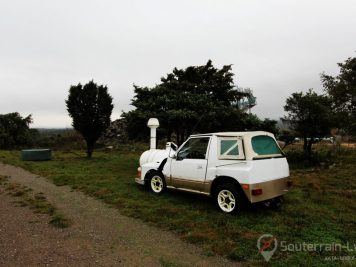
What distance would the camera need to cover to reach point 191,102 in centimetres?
1208

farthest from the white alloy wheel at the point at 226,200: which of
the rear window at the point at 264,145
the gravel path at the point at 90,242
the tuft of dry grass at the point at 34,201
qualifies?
the tuft of dry grass at the point at 34,201

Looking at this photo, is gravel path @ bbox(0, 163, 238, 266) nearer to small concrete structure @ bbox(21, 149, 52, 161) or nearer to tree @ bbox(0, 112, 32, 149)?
small concrete structure @ bbox(21, 149, 52, 161)

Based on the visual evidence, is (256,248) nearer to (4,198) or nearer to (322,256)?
(322,256)

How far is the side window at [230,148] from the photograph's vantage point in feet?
21.1

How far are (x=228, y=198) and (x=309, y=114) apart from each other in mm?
10219

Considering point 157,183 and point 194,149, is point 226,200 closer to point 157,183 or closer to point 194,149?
point 194,149

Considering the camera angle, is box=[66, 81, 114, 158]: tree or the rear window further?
box=[66, 81, 114, 158]: tree

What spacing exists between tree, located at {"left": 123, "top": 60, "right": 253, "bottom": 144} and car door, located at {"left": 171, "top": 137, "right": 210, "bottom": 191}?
153 inches

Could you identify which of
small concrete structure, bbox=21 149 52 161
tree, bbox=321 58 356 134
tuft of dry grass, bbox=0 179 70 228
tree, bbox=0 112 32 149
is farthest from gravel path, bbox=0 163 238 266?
tree, bbox=0 112 32 149

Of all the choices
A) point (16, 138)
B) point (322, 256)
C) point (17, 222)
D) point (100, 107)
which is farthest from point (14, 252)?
point (16, 138)

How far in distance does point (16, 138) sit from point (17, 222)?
25407 mm

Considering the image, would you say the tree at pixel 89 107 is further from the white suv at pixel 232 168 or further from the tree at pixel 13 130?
the tree at pixel 13 130

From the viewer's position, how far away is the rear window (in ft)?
21.3

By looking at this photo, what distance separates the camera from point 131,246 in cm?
488
